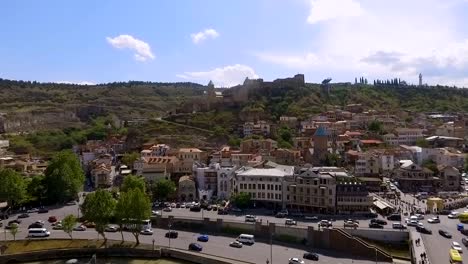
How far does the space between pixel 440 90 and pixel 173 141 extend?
8896cm

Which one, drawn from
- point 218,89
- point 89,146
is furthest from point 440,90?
point 89,146

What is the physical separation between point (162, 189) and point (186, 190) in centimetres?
337

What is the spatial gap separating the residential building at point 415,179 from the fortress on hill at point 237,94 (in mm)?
45495

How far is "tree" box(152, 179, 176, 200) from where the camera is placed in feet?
180

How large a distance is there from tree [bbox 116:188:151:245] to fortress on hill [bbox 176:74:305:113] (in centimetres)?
6066

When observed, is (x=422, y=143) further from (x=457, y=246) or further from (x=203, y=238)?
(x=203, y=238)

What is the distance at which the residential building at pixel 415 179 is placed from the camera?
60.1 meters

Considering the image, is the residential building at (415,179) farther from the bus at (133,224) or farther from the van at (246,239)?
the bus at (133,224)

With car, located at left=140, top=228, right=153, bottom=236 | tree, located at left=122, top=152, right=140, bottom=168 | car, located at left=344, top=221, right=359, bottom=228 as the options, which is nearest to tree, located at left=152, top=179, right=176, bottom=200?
car, located at left=140, top=228, right=153, bottom=236

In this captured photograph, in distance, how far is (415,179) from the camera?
2383 inches

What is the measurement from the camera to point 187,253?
38625mm

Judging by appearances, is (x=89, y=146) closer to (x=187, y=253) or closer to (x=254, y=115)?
(x=254, y=115)

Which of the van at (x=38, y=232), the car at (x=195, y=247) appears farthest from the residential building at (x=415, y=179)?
the van at (x=38, y=232)

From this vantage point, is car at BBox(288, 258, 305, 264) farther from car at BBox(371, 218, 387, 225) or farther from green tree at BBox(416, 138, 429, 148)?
green tree at BBox(416, 138, 429, 148)
